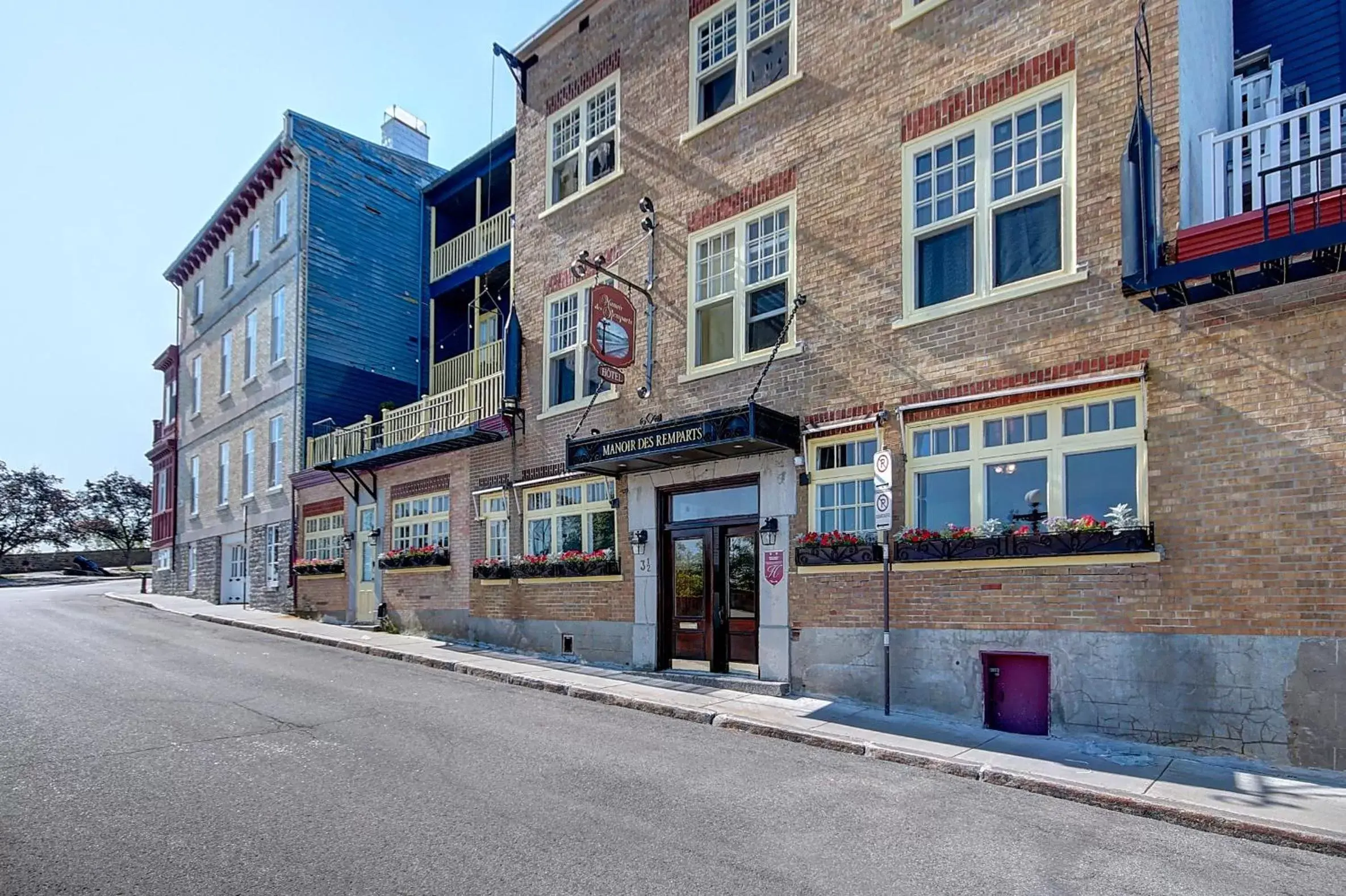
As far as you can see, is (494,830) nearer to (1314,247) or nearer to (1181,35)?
(1314,247)

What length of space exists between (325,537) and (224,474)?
27.2 feet

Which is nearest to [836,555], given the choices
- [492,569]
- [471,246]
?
[492,569]

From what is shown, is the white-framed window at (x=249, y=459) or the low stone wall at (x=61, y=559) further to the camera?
the low stone wall at (x=61, y=559)

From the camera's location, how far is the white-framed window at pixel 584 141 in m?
14.6

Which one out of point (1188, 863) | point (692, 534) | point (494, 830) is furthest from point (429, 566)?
point (1188, 863)

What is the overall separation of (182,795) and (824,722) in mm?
5817

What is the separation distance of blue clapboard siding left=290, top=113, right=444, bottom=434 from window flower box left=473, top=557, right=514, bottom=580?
9.94 m

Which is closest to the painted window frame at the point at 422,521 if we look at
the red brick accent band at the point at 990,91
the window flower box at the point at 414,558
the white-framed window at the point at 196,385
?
the window flower box at the point at 414,558

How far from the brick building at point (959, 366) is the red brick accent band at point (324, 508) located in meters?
7.50

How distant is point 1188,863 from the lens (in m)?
5.18

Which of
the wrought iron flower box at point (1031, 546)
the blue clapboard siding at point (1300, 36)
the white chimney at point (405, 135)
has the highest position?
the white chimney at point (405, 135)

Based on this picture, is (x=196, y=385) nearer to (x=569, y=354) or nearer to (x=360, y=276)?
(x=360, y=276)

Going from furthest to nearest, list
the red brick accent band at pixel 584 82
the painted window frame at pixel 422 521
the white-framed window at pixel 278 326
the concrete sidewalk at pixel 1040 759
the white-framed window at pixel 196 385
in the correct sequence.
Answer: the white-framed window at pixel 196 385 < the white-framed window at pixel 278 326 < the painted window frame at pixel 422 521 < the red brick accent band at pixel 584 82 < the concrete sidewalk at pixel 1040 759

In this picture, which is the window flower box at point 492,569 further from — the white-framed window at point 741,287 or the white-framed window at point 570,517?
the white-framed window at point 741,287
